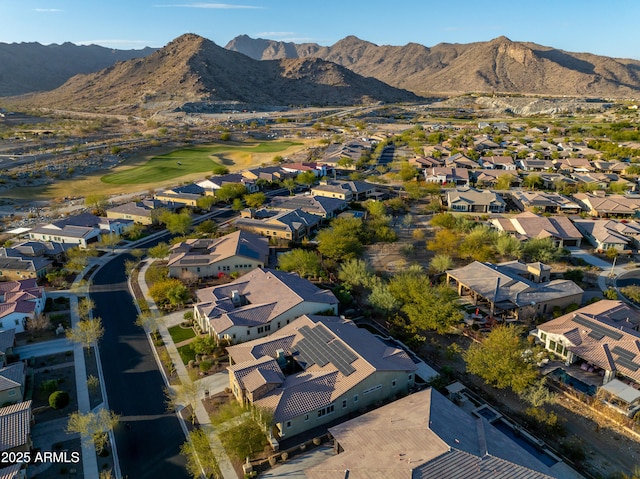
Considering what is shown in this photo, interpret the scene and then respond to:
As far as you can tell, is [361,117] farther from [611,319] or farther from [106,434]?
[106,434]

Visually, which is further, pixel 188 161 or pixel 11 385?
pixel 188 161

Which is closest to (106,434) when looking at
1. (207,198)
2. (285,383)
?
(285,383)

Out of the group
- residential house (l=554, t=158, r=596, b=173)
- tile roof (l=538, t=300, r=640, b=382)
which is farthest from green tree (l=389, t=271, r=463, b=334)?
residential house (l=554, t=158, r=596, b=173)

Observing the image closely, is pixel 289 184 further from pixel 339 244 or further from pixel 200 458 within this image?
pixel 200 458

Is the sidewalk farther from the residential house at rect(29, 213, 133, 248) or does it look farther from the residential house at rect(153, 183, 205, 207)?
the residential house at rect(153, 183, 205, 207)

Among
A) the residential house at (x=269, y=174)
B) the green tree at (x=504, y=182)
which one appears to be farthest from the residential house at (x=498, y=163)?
the residential house at (x=269, y=174)

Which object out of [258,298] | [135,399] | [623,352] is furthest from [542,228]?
[135,399]
